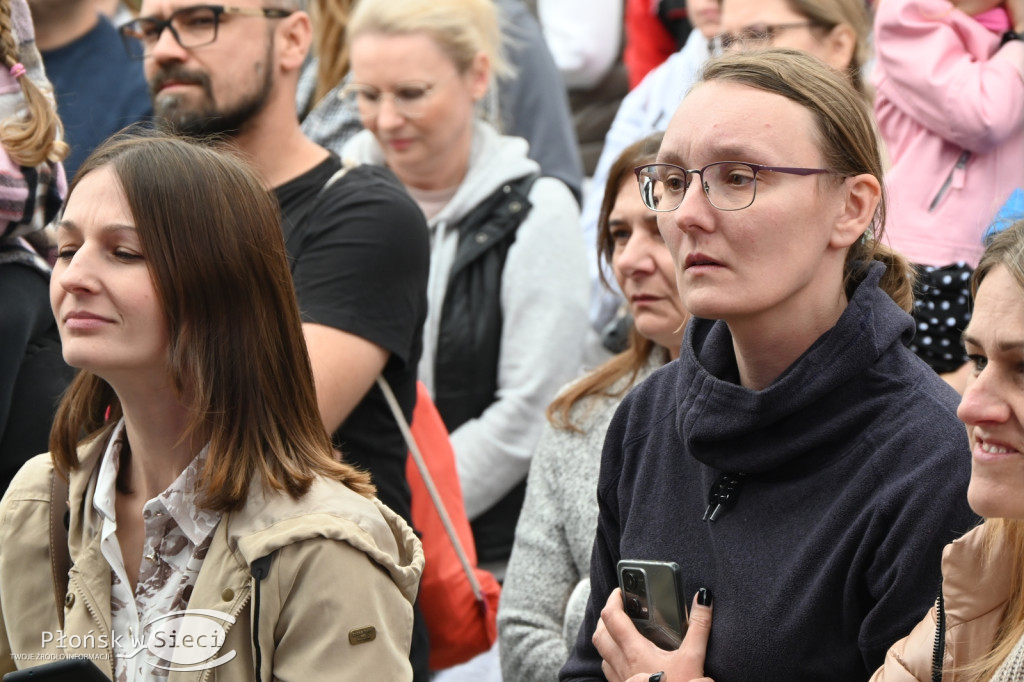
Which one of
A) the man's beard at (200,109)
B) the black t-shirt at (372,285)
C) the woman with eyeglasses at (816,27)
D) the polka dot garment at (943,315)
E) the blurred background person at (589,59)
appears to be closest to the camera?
the black t-shirt at (372,285)

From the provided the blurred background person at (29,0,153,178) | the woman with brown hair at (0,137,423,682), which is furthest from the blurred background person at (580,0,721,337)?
the woman with brown hair at (0,137,423,682)

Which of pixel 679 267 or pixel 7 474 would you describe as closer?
pixel 679 267

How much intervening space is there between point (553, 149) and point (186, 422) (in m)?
2.82

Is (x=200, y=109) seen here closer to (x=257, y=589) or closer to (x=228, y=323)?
(x=228, y=323)

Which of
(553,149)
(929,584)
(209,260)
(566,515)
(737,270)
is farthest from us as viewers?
(553,149)

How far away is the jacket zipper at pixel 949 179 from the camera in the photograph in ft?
11.2

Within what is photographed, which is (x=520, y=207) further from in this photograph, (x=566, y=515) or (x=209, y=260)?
(x=209, y=260)

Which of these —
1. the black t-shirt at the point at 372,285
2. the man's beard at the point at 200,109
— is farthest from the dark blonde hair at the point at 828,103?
the man's beard at the point at 200,109

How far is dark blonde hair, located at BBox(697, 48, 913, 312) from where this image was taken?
2.14m

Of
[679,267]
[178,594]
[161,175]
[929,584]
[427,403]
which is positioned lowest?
[427,403]

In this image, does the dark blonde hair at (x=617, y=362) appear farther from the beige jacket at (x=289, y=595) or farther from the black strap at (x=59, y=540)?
the black strap at (x=59, y=540)

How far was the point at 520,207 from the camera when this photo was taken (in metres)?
4.28

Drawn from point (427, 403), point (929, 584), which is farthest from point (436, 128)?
point (929, 584)

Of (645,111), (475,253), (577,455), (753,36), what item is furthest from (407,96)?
(577,455)
